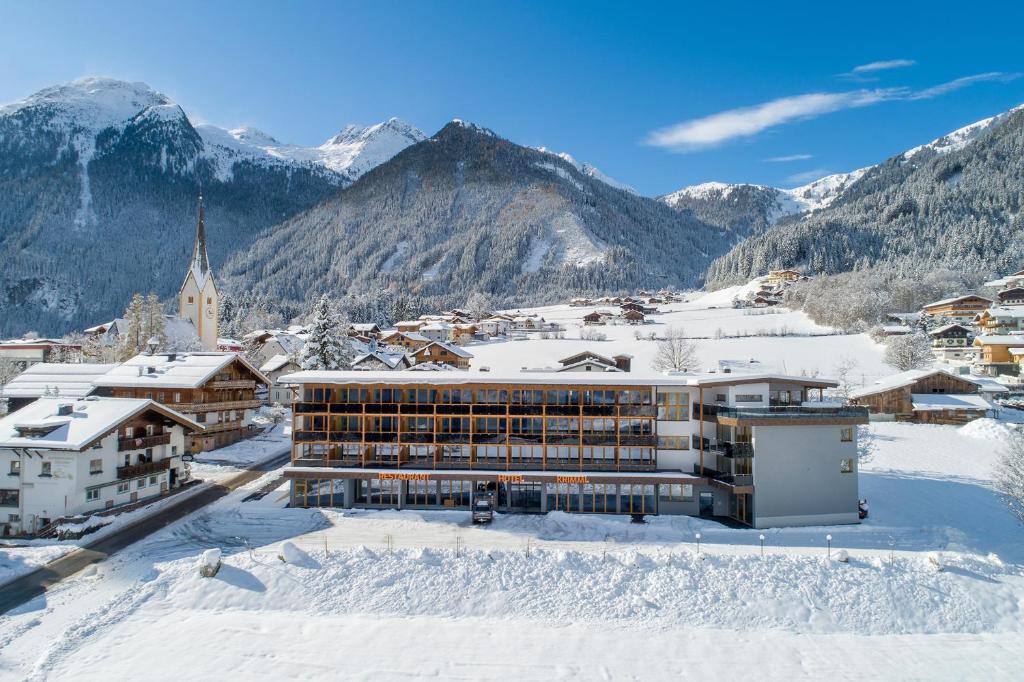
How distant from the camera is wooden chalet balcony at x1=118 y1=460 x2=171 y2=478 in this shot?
108 ft

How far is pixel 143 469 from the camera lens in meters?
34.0

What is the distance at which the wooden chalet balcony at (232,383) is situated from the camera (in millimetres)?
47000

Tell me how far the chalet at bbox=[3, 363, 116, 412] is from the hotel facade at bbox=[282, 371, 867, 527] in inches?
985

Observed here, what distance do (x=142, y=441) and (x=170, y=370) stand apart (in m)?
14.5

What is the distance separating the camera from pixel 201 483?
1494 inches

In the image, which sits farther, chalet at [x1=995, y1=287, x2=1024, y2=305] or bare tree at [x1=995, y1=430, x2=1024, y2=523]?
chalet at [x1=995, y1=287, x2=1024, y2=305]

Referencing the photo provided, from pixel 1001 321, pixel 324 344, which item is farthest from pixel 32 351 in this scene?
pixel 1001 321

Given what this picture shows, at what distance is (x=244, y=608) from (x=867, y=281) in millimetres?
134750

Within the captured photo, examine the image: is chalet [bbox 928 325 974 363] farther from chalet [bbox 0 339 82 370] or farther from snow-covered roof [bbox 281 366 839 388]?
chalet [bbox 0 339 82 370]

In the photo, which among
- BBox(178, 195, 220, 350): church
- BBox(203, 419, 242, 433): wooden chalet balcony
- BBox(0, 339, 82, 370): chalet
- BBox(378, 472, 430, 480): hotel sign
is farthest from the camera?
BBox(0, 339, 82, 370): chalet

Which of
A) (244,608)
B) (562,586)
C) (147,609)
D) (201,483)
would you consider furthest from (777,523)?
(201,483)

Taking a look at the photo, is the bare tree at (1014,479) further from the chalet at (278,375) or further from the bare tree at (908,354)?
the chalet at (278,375)

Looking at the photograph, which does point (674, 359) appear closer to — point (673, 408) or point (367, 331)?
point (673, 408)

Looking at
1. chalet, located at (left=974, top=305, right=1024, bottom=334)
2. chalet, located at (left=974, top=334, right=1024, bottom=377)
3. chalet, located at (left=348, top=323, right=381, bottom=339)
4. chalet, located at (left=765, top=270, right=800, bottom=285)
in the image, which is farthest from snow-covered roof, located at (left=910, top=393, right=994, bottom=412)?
chalet, located at (left=765, top=270, right=800, bottom=285)
